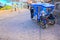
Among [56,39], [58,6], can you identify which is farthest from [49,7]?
[58,6]

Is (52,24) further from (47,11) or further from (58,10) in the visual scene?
(58,10)

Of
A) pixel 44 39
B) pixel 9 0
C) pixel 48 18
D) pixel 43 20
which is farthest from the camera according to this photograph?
pixel 9 0

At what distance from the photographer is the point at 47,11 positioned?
13.2 m

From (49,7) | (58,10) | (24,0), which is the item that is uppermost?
(58,10)

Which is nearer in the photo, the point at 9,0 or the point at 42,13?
the point at 42,13

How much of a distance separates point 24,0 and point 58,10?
116ft

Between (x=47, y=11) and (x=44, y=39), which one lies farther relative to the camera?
(x=47, y=11)

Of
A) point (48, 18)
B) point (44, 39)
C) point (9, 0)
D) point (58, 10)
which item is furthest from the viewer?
point (9, 0)

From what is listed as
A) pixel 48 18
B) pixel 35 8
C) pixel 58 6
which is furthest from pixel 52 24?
pixel 58 6

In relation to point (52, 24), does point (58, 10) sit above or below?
above

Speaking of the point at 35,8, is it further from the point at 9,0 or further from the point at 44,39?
the point at 9,0

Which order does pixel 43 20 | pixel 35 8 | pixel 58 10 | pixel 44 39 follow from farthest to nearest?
pixel 35 8 < pixel 43 20 < pixel 44 39 < pixel 58 10

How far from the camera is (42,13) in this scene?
41.0ft

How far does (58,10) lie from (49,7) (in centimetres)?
805
